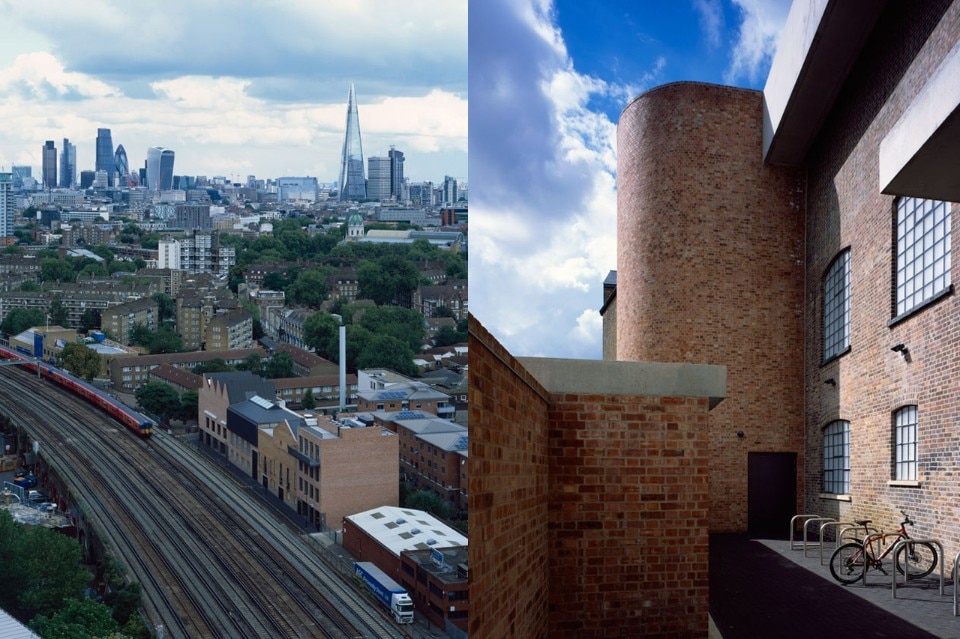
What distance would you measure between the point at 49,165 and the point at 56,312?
4.49 meters

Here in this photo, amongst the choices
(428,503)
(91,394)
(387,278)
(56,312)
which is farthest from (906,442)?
(56,312)

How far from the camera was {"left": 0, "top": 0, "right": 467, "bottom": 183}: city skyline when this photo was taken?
20656mm

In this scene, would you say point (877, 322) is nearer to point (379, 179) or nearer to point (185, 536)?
point (185, 536)

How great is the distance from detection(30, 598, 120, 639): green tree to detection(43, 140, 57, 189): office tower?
39.9 feet

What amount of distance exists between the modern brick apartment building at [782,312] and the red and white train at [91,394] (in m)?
12.4

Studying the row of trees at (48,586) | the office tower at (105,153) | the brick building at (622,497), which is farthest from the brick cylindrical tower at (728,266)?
the office tower at (105,153)

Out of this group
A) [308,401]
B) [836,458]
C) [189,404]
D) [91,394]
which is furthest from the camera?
[308,401]

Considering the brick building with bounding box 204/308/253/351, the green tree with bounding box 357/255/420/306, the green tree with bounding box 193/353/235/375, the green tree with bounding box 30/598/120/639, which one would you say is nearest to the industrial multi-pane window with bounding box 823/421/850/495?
the green tree with bounding box 30/598/120/639

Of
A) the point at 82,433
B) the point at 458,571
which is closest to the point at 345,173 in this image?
the point at 82,433

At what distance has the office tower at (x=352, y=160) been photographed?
78.0 ft

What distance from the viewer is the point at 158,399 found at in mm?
20375

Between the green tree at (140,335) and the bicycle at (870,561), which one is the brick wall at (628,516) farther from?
the green tree at (140,335)

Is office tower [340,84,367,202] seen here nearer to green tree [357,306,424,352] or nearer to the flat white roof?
green tree [357,306,424,352]

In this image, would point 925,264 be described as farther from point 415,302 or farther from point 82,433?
point 82,433
